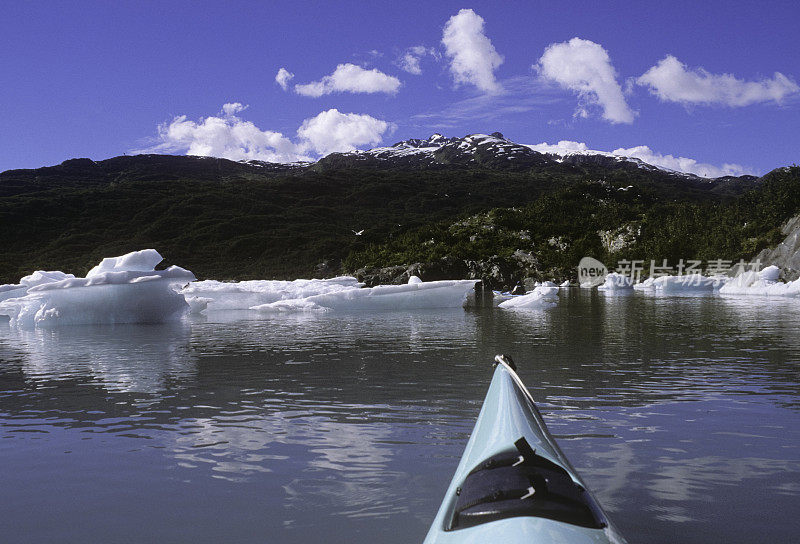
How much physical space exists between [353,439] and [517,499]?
401 centimetres

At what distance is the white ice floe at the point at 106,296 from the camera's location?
24.7 m

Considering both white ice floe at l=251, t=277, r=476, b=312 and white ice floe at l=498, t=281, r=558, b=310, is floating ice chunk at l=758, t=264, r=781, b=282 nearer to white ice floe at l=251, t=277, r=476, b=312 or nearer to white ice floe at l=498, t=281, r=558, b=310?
white ice floe at l=498, t=281, r=558, b=310

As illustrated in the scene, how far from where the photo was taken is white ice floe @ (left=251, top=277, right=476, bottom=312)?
33.5 meters

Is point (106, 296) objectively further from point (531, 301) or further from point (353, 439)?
point (531, 301)

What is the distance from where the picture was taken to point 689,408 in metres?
8.48

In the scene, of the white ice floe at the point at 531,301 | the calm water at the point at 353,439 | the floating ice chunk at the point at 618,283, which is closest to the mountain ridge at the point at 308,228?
the floating ice chunk at the point at 618,283

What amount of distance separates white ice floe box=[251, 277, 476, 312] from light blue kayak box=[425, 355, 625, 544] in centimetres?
2866

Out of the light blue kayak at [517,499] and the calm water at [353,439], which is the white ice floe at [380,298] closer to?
Answer: the calm water at [353,439]

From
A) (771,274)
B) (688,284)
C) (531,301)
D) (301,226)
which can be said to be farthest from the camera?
(301,226)

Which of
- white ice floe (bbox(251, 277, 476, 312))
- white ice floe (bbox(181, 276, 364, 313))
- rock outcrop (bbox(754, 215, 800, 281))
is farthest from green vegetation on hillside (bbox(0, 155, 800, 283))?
white ice floe (bbox(181, 276, 364, 313))

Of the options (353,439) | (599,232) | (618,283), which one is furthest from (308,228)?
(353,439)

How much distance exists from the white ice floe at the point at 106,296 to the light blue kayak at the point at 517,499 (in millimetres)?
23515

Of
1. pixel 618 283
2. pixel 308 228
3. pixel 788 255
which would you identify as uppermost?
pixel 308 228

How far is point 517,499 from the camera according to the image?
3.25 metres
